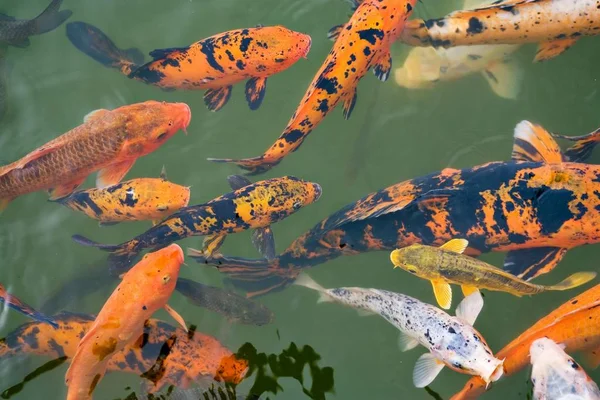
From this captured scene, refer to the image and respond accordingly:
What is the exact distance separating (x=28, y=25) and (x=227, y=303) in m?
4.14

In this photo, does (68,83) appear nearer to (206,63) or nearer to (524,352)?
(206,63)

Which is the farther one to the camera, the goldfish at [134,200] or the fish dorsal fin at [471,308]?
the goldfish at [134,200]

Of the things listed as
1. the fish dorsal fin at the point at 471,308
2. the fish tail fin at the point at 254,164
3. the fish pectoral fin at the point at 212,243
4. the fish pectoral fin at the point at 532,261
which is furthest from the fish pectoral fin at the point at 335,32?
the fish dorsal fin at the point at 471,308

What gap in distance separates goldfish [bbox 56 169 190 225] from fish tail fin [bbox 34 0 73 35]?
245 centimetres

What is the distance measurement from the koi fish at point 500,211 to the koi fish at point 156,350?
133 cm

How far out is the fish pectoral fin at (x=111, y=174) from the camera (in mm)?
5418

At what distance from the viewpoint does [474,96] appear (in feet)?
20.6

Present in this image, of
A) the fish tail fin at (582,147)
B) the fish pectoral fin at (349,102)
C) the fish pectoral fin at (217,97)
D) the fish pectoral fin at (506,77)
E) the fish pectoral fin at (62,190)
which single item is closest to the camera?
the fish tail fin at (582,147)

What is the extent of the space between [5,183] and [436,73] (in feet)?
15.1

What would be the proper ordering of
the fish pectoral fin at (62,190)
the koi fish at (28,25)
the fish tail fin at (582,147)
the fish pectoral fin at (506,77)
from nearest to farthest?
the fish tail fin at (582,147), the fish pectoral fin at (62,190), the fish pectoral fin at (506,77), the koi fish at (28,25)

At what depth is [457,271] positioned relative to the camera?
14.0 feet

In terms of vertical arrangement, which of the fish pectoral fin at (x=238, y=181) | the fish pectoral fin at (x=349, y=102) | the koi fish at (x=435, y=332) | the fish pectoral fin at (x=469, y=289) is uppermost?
the fish pectoral fin at (x=349, y=102)

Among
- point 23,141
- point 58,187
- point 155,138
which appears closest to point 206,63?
point 155,138

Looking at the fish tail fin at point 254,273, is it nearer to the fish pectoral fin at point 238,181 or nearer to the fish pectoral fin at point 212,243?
the fish pectoral fin at point 212,243
